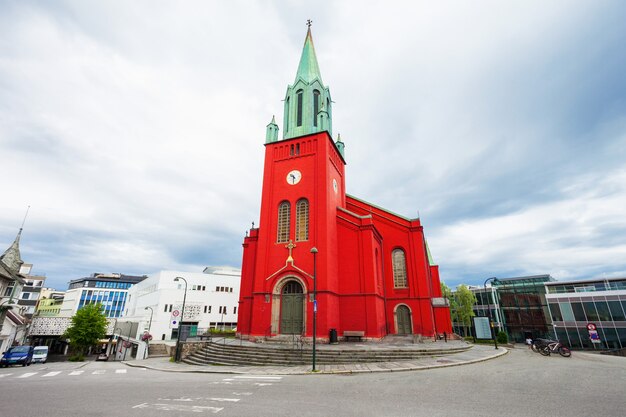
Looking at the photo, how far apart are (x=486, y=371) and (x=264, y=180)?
20442mm

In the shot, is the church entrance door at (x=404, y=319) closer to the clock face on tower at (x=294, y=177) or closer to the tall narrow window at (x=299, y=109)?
the clock face on tower at (x=294, y=177)

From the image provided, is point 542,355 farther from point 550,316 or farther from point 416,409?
point 550,316

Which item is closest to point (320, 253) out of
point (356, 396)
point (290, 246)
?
point (290, 246)

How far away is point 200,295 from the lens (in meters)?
52.7

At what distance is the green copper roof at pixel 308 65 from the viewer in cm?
2955

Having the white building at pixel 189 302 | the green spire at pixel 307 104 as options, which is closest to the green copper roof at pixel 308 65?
the green spire at pixel 307 104

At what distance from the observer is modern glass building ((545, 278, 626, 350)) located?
3828 cm

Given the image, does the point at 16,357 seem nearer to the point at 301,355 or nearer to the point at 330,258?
the point at 301,355

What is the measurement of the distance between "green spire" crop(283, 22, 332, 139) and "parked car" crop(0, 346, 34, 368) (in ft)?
90.9

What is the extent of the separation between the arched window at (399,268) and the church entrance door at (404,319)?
1.99 m

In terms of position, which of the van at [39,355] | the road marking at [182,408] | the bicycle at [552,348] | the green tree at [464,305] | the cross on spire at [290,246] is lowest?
the van at [39,355]

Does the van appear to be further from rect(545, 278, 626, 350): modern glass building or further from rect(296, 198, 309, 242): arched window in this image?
rect(545, 278, 626, 350): modern glass building

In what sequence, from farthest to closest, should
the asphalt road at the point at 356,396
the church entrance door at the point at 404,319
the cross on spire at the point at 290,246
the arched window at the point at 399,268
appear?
the arched window at the point at 399,268 < the church entrance door at the point at 404,319 < the cross on spire at the point at 290,246 < the asphalt road at the point at 356,396

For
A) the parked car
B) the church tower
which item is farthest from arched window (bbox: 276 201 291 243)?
the parked car
